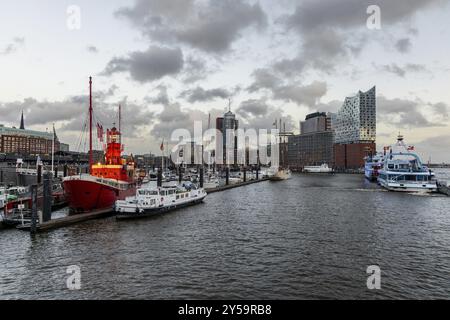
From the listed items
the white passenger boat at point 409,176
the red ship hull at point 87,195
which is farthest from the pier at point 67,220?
the white passenger boat at point 409,176

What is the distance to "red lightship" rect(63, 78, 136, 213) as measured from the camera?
49.0 m

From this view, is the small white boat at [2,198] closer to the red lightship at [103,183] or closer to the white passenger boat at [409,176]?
the red lightship at [103,183]

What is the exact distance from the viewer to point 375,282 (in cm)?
2320

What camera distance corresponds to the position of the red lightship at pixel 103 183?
161ft

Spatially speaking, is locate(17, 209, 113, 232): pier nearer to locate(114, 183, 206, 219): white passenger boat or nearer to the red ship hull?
the red ship hull

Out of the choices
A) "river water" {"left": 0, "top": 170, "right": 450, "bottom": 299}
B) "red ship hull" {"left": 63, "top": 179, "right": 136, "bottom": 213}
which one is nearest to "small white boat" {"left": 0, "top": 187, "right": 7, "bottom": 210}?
"red ship hull" {"left": 63, "top": 179, "right": 136, "bottom": 213}

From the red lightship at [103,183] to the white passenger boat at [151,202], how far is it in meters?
5.35

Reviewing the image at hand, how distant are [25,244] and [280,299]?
2741 cm

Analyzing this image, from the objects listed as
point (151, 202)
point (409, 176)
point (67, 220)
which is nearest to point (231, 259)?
point (151, 202)

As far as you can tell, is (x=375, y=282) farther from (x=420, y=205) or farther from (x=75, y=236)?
(x=420, y=205)

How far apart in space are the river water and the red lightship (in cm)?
673

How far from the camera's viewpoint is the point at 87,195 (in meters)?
49.7

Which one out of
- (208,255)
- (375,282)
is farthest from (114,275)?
(375,282)
